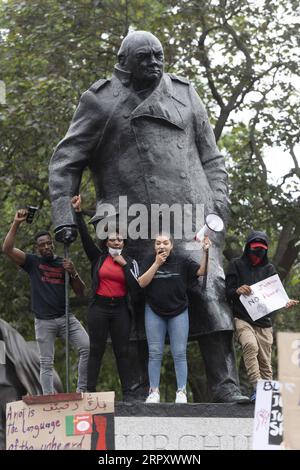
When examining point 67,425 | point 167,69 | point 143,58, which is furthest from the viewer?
point 167,69

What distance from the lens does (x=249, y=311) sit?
11.0 metres

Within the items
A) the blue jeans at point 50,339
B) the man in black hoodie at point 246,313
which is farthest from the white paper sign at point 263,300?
the blue jeans at point 50,339

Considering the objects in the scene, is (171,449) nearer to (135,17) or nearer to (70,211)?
(70,211)

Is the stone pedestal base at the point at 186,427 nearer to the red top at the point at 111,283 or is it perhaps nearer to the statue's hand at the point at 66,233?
the red top at the point at 111,283

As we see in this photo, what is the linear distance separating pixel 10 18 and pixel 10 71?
814 millimetres

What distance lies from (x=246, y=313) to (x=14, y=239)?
81.0 inches

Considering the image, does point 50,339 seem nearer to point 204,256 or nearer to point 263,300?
point 204,256

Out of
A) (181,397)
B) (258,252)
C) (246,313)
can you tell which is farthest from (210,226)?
(181,397)

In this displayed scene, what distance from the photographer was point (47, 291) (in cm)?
1146

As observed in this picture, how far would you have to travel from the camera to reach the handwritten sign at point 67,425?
914 cm

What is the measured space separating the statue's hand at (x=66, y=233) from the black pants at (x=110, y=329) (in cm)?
58

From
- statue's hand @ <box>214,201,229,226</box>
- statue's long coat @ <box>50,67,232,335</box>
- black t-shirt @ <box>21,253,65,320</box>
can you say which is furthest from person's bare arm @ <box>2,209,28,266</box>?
statue's hand @ <box>214,201,229,226</box>

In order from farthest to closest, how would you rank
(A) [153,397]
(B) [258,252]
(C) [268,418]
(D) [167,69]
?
(D) [167,69], (B) [258,252], (A) [153,397], (C) [268,418]

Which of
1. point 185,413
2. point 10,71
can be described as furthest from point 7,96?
point 185,413
